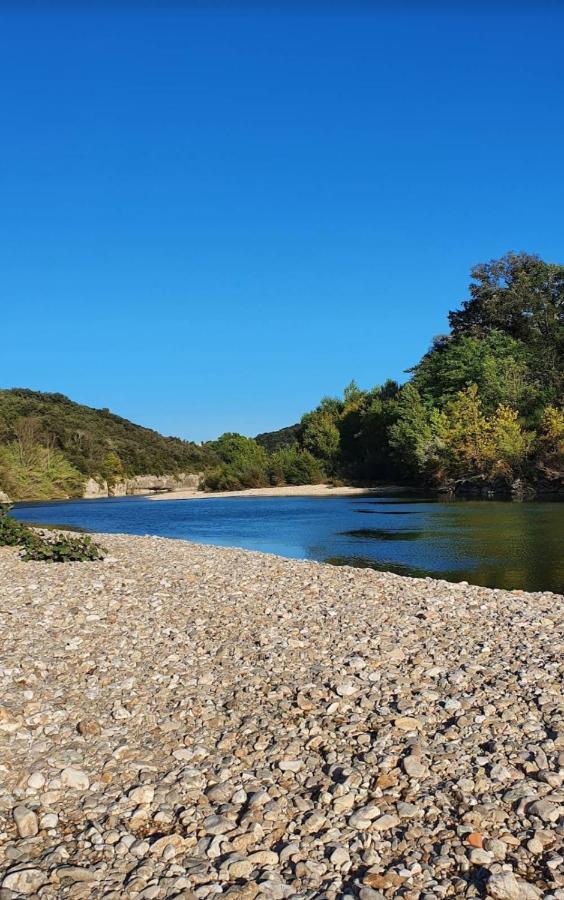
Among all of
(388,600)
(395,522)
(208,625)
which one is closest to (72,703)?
(208,625)

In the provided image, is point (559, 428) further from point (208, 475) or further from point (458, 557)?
point (208, 475)

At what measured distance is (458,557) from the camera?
61.8 ft

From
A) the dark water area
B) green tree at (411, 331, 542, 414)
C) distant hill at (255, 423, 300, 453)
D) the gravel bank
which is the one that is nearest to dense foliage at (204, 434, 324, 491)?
green tree at (411, 331, 542, 414)

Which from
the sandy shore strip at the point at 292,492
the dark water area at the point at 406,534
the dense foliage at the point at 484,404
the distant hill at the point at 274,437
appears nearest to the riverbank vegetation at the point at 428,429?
the dense foliage at the point at 484,404

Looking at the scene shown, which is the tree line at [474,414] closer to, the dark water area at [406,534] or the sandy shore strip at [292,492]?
the sandy shore strip at [292,492]

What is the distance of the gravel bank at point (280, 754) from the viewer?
3865 mm

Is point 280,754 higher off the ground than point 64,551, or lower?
lower

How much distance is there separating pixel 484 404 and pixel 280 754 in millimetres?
55100

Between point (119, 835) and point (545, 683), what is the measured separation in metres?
4.19

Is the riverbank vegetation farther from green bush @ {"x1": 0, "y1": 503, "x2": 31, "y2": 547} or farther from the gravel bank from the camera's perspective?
the gravel bank

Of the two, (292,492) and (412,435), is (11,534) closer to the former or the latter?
(412,435)

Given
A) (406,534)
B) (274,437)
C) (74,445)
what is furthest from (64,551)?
(274,437)

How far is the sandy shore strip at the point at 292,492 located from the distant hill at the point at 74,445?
10.8 m

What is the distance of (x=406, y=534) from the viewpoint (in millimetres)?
25031
